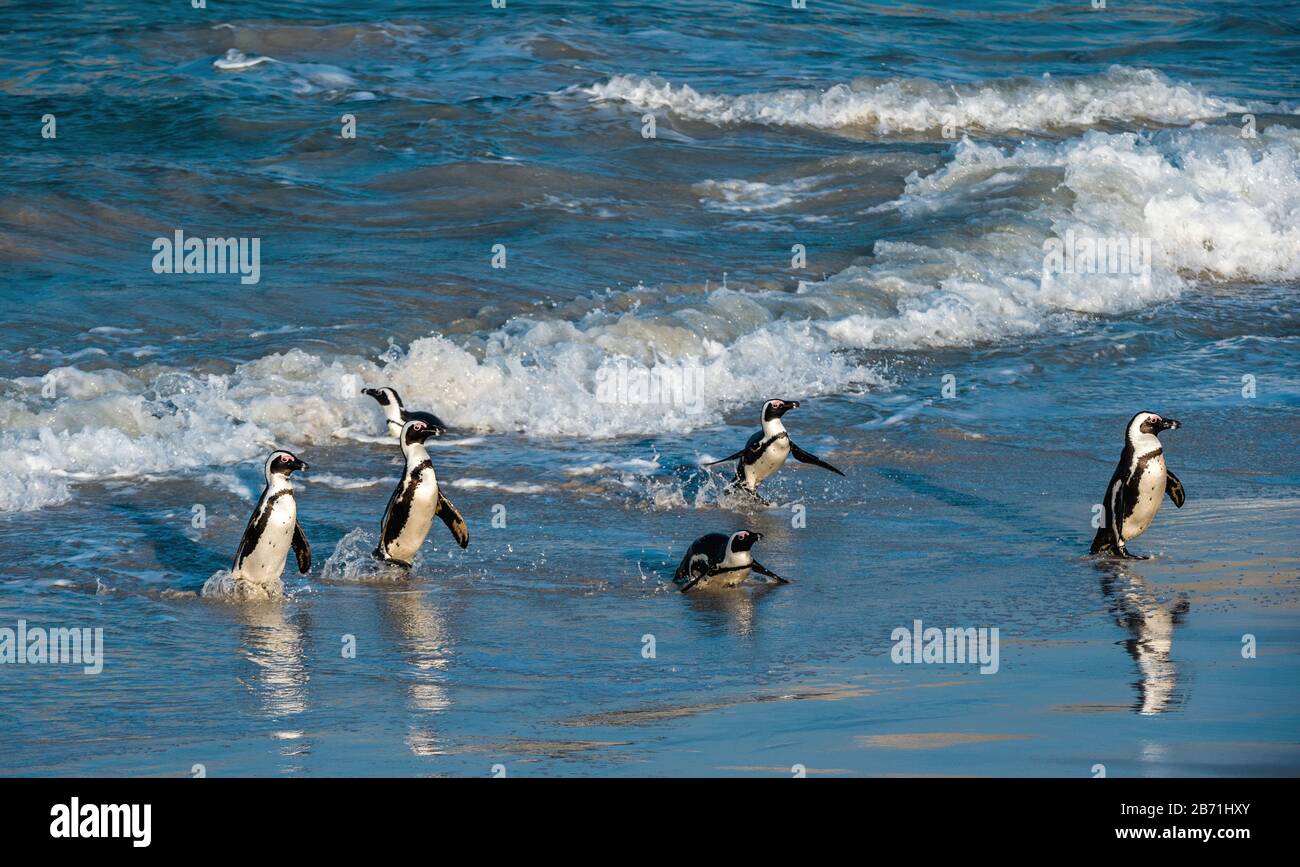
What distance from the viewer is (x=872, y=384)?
37.5 ft

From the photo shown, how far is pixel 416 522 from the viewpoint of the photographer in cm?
791

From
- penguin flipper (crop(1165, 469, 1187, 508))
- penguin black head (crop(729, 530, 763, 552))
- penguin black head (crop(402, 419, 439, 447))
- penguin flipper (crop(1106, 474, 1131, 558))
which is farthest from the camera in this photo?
penguin black head (crop(402, 419, 439, 447))

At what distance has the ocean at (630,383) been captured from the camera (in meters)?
5.68

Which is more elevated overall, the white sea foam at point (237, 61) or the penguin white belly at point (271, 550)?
the white sea foam at point (237, 61)

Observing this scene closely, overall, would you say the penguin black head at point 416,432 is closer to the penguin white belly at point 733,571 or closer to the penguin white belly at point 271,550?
the penguin white belly at point 271,550

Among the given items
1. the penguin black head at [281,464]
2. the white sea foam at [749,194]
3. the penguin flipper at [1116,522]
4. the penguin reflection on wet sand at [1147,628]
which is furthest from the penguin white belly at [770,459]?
the white sea foam at [749,194]

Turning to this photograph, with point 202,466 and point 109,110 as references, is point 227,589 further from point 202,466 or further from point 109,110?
point 109,110

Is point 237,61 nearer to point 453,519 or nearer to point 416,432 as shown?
point 416,432

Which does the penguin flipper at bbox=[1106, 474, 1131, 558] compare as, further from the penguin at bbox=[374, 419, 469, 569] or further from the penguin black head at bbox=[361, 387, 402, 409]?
the penguin black head at bbox=[361, 387, 402, 409]

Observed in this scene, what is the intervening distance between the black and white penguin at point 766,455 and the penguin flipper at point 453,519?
1700 millimetres

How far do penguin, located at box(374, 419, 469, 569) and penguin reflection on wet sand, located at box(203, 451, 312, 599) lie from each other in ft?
1.28

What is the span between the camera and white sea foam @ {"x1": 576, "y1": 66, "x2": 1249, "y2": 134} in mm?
19859

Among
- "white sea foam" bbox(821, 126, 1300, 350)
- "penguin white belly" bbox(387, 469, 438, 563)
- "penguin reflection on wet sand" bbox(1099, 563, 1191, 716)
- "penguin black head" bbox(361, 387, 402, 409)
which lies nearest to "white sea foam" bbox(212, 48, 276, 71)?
"white sea foam" bbox(821, 126, 1300, 350)
